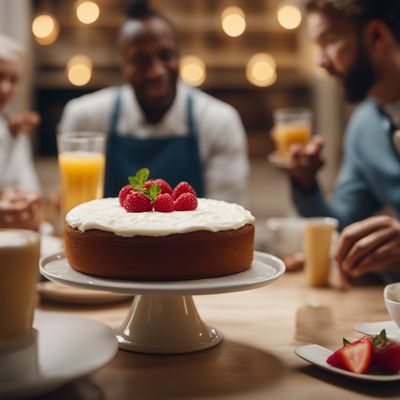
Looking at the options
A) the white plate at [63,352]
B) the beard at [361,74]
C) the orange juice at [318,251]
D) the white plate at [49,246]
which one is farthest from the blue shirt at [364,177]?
the white plate at [63,352]

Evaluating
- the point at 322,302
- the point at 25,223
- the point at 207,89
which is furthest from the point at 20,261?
the point at 207,89

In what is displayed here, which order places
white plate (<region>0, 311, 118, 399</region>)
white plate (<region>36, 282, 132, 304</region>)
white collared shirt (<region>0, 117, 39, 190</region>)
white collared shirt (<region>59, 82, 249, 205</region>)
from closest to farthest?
white plate (<region>0, 311, 118, 399</region>) → white plate (<region>36, 282, 132, 304</region>) → white collared shirt (<region>0, 117, 39, 190</region>) → white collared shirt (<region>59, 82, 249, 205</region>)

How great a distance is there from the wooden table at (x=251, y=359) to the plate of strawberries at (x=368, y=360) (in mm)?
20

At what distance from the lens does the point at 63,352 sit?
3.03 ft

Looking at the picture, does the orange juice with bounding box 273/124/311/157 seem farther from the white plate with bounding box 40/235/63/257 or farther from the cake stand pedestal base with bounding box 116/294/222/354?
the cake stand pedestal base with bounding box 116/294/222/354

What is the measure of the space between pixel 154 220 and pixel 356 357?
391mm

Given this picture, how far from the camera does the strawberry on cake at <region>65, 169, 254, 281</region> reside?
42.4 inches

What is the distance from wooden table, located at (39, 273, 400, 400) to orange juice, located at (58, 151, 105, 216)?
1.25 ft

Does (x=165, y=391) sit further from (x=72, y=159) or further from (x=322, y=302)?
(x=72, y=159)

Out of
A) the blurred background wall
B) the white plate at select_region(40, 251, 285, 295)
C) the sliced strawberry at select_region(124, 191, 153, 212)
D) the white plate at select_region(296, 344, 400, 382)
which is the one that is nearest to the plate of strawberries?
the white plate at select_region(296, 344, 400, 382)

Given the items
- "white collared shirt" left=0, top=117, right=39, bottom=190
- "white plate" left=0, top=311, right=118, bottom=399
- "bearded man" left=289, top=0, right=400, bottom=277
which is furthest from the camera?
"white collared shirt" left=0, top=117, right=39, bottom=190

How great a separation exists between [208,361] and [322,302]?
0.45 meters

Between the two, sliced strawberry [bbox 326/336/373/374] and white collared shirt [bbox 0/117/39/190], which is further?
white collared shirt [bbox 0/117/39/190]

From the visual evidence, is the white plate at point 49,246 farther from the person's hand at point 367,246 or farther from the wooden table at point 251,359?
the person's hand at point 367,246
